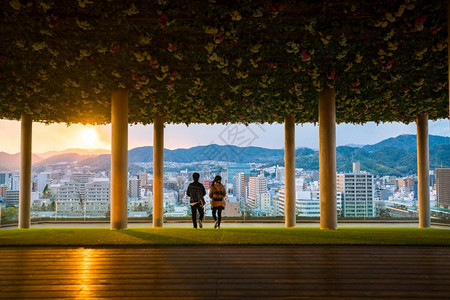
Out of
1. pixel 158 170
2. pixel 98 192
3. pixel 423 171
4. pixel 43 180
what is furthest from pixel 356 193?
pixel 43 180

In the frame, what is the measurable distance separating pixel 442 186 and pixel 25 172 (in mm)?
21996

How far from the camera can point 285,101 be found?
12.5m

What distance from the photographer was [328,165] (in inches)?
415

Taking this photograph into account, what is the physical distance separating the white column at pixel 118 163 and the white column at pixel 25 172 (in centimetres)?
738

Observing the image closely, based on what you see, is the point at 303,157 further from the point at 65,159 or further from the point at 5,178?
the point at 5,178

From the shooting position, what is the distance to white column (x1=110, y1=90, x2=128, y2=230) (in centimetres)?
1053

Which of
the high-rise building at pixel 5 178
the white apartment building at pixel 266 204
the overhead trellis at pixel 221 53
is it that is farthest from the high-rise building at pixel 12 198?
the white apartment building at pixel 266 204

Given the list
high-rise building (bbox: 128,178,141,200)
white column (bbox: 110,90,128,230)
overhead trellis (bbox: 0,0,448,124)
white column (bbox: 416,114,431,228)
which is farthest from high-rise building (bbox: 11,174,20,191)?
white column (bbox: 416,114,431,228)

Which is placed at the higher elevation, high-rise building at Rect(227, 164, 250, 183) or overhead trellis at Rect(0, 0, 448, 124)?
overhead trellis at Rect(0, 0, 448, 124)

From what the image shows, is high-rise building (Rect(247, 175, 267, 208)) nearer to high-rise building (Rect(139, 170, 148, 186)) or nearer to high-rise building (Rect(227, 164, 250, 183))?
high-rise building (Rect(227, 164, 250, 183))

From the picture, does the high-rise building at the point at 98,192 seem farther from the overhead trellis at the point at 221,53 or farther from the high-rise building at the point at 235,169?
the high-rise building at the point at 235,169

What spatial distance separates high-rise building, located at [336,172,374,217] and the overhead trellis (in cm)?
512

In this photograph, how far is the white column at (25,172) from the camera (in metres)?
15.2

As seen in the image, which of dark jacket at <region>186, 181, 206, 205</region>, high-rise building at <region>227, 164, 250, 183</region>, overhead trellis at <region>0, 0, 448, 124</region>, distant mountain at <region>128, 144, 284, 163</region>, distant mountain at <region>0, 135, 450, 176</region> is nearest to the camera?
overhead trellis at <region>0, 0, 448, 124</region>
